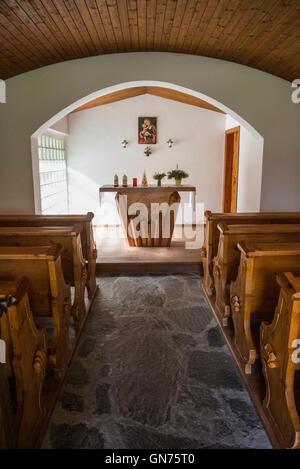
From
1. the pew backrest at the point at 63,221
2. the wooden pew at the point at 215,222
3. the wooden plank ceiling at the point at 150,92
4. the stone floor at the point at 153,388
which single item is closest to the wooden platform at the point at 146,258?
the wooden pew at the point at 215,222

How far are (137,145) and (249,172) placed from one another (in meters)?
2.72

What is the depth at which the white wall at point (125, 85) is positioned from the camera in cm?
444

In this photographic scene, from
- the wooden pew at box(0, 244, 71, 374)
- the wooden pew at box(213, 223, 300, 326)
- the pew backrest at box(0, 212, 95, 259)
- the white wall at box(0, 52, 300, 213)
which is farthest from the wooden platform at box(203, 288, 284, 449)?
the white wall at box(0, 52, 300, 213)

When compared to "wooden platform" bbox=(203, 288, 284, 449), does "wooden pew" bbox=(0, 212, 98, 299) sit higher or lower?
higher

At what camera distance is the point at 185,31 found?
3641 mm

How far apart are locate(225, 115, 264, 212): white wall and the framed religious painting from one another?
1572 mm

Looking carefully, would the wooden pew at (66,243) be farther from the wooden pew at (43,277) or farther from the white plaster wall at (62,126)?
the white plaster wall at (62,126)

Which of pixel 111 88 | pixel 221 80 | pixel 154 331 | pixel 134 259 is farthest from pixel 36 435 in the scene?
pixel 221 80

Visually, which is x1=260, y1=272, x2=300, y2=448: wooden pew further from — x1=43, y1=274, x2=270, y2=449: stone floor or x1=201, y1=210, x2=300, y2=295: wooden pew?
x1=201, y1=210, x2=300, y2=295: wooden pew

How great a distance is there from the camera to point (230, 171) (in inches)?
299

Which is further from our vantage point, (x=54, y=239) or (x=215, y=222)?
(x=215, y=222)

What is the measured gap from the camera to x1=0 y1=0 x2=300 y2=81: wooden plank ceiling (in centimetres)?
293

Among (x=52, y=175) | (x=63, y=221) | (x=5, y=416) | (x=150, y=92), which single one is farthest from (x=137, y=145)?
(x=5, y=416)

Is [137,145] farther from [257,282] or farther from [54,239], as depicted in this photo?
[257,282]
